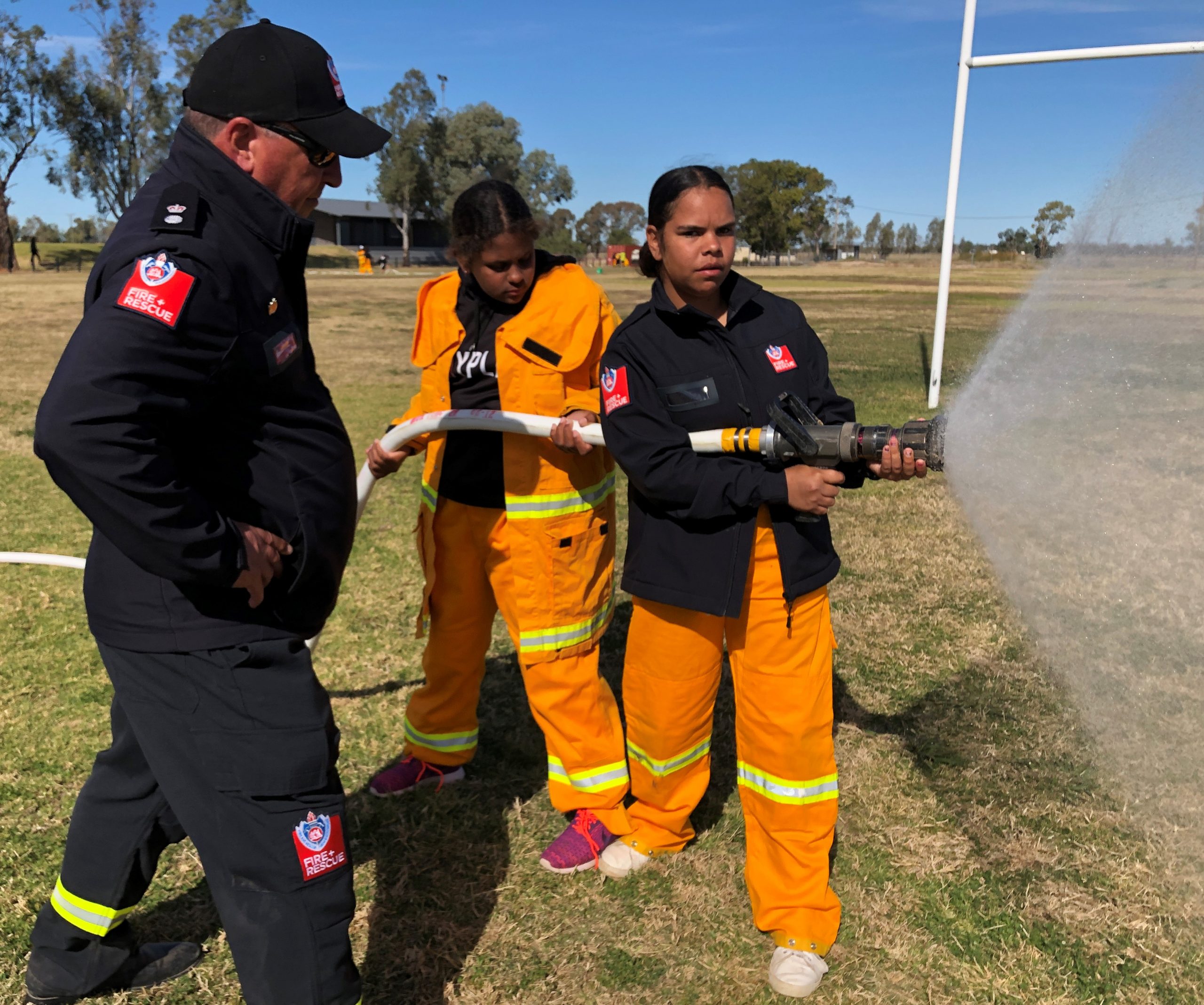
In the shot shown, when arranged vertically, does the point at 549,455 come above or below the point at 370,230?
below

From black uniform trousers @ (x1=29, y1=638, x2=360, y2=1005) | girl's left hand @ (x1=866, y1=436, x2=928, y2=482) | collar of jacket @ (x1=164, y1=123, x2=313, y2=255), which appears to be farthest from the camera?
girl's left hand @ (x1=866, y1=436, x2=928, y2=482)

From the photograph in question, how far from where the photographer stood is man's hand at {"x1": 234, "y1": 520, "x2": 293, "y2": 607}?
2.06 meters

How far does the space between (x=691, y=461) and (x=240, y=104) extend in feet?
5.04

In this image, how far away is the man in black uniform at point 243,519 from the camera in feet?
6.30

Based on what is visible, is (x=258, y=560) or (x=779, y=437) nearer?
(x=258, y=560)

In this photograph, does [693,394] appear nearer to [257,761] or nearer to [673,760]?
[673,760]

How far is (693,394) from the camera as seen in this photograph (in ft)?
9.73

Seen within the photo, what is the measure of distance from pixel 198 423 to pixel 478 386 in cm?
159

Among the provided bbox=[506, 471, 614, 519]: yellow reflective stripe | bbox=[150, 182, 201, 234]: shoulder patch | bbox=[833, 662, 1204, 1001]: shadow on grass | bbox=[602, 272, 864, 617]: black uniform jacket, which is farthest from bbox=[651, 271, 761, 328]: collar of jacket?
bbox=[833, 662, 1204, 1001]: shadow on grass

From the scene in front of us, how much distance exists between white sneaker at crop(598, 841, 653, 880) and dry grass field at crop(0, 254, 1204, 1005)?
0.12 ft

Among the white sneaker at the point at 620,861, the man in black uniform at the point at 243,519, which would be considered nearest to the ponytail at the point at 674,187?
the man in black uniform at the point at 243,519

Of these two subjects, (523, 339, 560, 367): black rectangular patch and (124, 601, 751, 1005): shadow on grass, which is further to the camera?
(523, 339, 560, 367): black rectangular patch

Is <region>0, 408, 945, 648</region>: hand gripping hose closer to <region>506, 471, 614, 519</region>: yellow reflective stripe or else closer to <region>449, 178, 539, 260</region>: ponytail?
<region>506, 471, 614, 519</region>: yellow reflective stripe

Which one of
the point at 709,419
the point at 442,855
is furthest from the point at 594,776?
the point at 709,419
